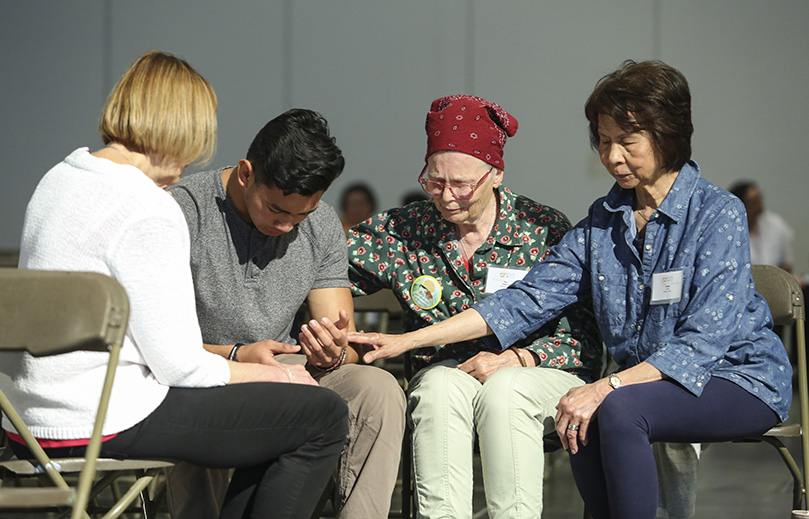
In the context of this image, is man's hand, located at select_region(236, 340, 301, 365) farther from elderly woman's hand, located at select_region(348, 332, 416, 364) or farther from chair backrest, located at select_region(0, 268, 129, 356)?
chair backrest, located at select_region(0, 268, 129, 356)

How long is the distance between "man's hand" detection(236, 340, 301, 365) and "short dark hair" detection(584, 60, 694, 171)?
1.04 metres

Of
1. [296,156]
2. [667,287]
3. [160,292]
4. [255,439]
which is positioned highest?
[296,156]

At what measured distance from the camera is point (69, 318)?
157 centimetres

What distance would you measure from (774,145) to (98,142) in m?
5.32

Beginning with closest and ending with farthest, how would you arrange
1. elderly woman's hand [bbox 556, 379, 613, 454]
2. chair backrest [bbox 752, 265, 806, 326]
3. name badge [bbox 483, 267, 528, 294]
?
elderly woman's hand [bbox 556, 379, 613, 454] < chair backrest [bbox 752, 265, 806, 326] < name badge [bbox 483, 267, 528, 294]

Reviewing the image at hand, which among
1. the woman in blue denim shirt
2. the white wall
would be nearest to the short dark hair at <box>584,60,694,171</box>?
the woman in blue denim shirt

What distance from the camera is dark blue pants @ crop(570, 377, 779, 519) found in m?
2.00

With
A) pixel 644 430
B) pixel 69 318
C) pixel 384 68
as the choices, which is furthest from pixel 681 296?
pixel 384 68

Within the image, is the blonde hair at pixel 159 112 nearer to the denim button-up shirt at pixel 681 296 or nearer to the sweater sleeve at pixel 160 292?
the sweater sleeve at pixel 160 292

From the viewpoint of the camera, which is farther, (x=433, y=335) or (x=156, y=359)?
(x=433, y=335)

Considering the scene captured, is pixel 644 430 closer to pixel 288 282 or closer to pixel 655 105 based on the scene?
pixel 655 105

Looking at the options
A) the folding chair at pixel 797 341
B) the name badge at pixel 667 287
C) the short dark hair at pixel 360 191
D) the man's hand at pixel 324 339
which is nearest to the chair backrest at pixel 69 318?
the man's hand at pixel 324 339

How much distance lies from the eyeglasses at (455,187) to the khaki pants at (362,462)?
560 mm

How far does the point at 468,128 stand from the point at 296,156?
2.02 ft
